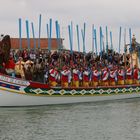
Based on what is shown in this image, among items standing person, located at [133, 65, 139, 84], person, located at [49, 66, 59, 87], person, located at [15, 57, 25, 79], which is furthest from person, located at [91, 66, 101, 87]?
person, located at [15, 57, 25, 79]

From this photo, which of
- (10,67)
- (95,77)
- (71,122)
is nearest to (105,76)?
(95,77)

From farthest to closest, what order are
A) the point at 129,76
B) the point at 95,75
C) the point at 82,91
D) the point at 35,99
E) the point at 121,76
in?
the point at 129,76 < the point at 121,76 < the point at 95,75 < the point at 82,91 < the point at 35,99

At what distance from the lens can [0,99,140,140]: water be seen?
17250 millimetres

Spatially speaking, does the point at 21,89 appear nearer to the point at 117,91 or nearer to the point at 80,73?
the point at 80,73

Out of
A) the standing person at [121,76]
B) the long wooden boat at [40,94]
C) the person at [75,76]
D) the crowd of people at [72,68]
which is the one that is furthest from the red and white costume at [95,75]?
the standing person at [121,76]

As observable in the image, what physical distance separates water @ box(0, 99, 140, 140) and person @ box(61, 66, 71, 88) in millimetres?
1251

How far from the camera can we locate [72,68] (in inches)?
1064

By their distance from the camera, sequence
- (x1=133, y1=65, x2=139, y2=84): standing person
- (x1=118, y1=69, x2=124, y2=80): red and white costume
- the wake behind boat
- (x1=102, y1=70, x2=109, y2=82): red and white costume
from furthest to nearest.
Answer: (x1=133, y1=65, x2=139, y2=84): standing person → (x1=118, y1=69, x2=124, y2=80): red and white costume → (x1=102, y1=70, x2=109, y2=82): red and white costume → the wake behind boat

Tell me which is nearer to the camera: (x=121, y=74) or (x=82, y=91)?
(x=82, y=91)

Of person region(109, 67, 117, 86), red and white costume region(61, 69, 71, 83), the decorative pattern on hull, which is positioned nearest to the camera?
the decorative pattern on hull

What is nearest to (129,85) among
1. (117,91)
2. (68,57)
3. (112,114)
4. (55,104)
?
(117,91)

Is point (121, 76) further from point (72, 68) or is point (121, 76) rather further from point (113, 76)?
point (72, 68)

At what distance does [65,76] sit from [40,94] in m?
1.95

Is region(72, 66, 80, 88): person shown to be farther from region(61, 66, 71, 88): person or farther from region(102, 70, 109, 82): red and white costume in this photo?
region(102, 70, 109, 82): red and white costume
